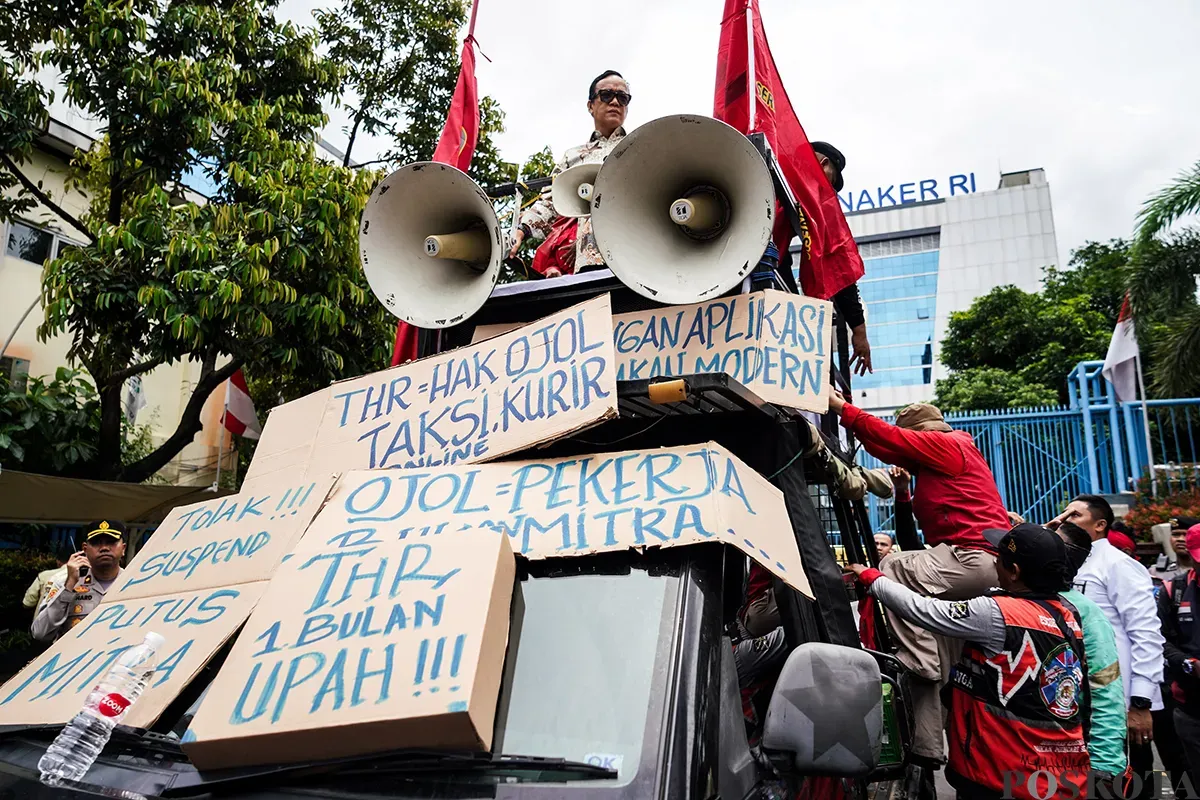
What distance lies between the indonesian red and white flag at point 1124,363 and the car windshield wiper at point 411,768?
12.6m

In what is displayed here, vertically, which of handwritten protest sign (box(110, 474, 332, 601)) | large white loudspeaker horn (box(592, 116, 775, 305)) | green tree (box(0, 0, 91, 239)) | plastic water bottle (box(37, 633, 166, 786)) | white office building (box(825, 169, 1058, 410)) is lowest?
plastic water bottle (box(37, 633, 166, 786))

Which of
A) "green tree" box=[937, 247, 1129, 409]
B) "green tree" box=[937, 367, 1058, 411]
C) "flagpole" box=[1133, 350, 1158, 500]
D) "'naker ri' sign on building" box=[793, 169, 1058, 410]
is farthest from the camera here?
"'naker ri' sign on building" box=[793, 169, 1058, 410]

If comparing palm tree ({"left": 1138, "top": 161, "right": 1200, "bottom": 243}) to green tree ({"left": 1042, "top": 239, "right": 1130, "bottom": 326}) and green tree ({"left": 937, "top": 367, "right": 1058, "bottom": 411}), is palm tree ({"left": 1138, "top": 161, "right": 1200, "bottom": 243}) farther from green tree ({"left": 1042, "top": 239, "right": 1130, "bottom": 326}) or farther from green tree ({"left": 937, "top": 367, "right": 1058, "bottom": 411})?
green tree ({"left": 1042, "top": 239, "right": 1130, "bottom": 326})

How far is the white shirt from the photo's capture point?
447cm

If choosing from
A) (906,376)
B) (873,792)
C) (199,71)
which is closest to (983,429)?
(873,792)

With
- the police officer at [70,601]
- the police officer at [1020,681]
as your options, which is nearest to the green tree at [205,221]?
the police officer at [70,601]

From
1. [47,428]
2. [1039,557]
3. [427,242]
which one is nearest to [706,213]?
[427,242]

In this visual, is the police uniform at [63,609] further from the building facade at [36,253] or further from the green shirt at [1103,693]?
the building facade at [36,253]

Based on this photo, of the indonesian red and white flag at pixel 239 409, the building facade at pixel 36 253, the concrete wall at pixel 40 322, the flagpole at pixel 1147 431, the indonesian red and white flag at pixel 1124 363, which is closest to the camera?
the flagpole at pixel 1147 431

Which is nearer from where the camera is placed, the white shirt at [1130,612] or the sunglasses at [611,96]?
the white shirt at [1130,612]

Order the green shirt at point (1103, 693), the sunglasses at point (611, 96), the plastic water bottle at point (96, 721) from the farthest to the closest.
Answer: the sunglasses at point (611, 96)
the green shirt at point (1103, 693)
the plastic water bottle at point (96, 721)

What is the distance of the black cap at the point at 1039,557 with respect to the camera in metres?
2.92

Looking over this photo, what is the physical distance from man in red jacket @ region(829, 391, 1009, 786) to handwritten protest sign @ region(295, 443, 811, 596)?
46.5 inches

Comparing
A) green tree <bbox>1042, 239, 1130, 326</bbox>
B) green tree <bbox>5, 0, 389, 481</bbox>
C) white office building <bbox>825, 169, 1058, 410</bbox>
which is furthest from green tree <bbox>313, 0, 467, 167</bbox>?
white office building <bbox>825, 169, 1058, 410</bbox>
